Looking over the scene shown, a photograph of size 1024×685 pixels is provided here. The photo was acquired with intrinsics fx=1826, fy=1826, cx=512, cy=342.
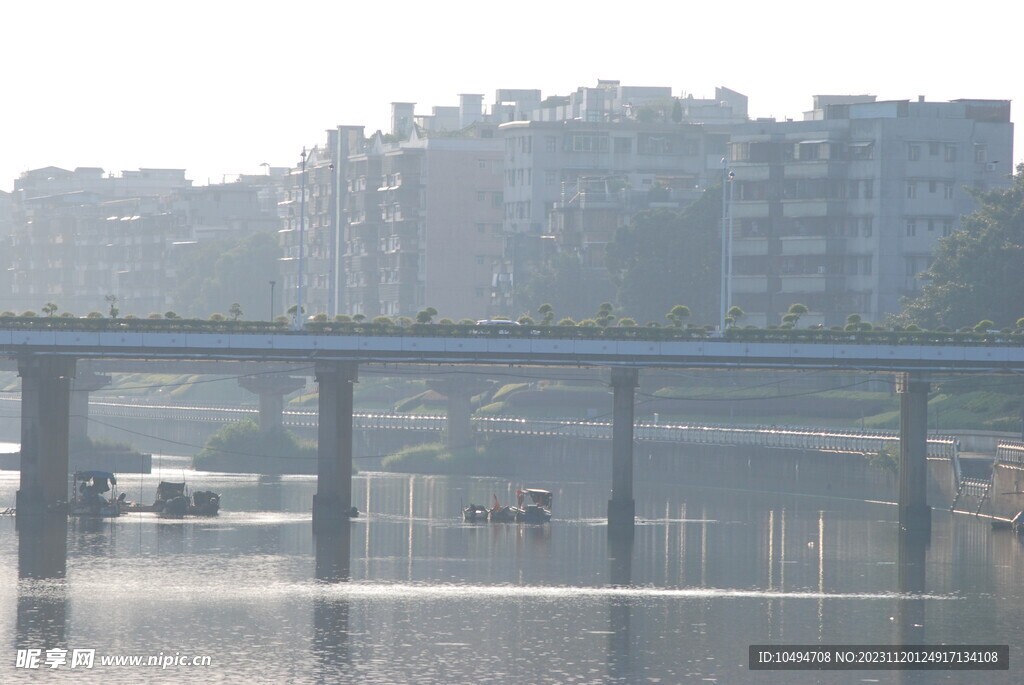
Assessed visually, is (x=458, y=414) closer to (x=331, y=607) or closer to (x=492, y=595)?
(x=492, y=595)

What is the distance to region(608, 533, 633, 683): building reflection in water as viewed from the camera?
68125 millimetres

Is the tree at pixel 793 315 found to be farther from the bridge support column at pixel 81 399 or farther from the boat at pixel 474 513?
the bridge support column at pixel 81 399

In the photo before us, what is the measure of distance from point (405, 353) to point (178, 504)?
20555 mm

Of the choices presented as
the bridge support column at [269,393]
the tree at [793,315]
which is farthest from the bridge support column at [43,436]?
the bridge support column at [269,393]

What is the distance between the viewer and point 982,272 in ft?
504

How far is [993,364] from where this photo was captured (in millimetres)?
115812

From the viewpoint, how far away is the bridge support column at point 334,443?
4562 inches

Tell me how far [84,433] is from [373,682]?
11694 cm

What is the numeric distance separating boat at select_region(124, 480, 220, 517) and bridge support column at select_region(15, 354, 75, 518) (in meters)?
9.98

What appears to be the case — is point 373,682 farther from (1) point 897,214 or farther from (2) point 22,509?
(1) point 897,214

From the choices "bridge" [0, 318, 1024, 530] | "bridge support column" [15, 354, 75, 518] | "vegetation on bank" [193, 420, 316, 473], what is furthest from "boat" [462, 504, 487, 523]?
"vegetation on bank" [193, 420, 316, 473]

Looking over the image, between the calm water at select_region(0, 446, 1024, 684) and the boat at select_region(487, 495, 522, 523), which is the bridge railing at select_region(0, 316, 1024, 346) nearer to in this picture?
the calm water at select_region(0, 446, 1024, 684)

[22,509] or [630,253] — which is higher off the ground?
[630,253]

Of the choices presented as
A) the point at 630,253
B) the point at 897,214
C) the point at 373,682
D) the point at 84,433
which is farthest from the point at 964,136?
the point at 373,682
